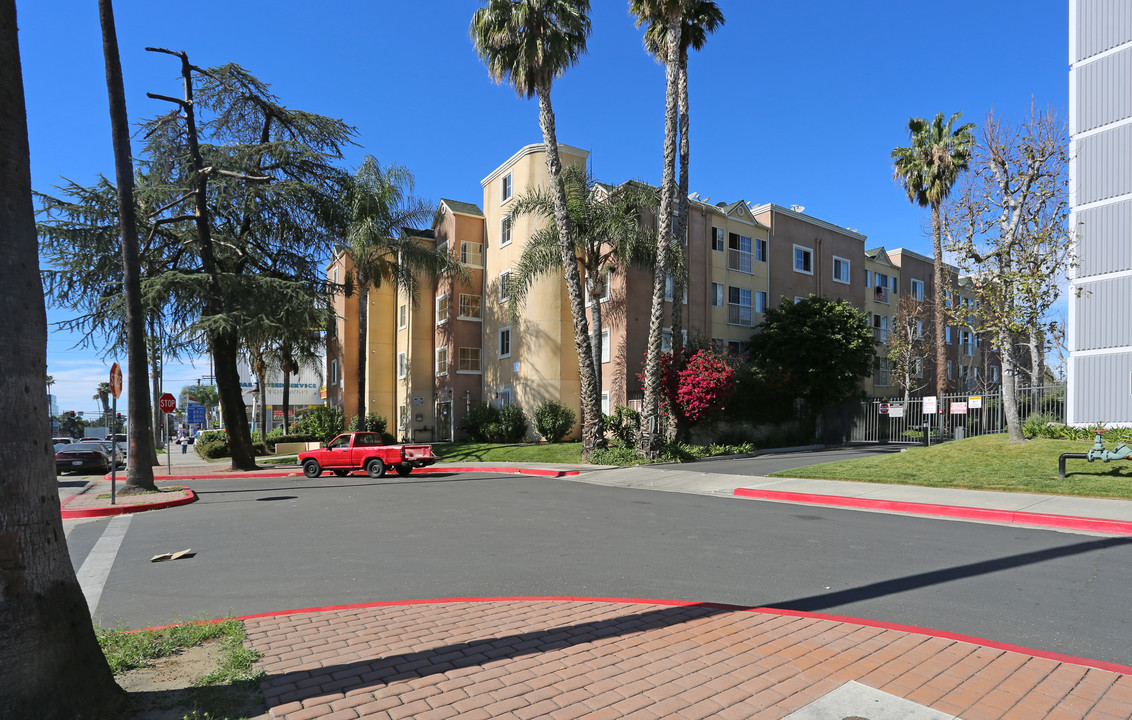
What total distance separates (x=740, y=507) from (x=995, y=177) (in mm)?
15218

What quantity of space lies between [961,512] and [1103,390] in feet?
35.6

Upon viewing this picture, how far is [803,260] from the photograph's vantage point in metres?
A: 38.4

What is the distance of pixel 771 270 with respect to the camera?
3634 centimetres

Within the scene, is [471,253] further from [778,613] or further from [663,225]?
[778,613]

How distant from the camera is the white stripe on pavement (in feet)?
22.9

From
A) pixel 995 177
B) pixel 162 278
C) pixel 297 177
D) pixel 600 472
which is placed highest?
pixel 297 177

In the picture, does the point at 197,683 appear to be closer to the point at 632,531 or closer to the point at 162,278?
the point at 632,531

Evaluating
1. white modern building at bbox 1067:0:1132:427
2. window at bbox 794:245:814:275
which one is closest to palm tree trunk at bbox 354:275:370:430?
window at bbox 794:245:814:275

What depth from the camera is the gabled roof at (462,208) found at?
3591 cm

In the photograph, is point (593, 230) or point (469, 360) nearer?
point (593, 230)

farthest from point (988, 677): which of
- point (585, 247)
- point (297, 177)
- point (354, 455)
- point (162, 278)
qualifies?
point (297, 177)

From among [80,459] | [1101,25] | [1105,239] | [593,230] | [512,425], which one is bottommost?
[80,459]

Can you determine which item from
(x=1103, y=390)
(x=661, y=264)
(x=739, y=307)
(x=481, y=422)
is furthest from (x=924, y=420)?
(x=481, y=422)

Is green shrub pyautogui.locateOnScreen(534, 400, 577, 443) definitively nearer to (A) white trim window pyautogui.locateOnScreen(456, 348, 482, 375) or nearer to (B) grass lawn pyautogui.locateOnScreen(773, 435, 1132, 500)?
(A) white trim window pyautogui.locateOnScreen(456, 348, 482, 375)
